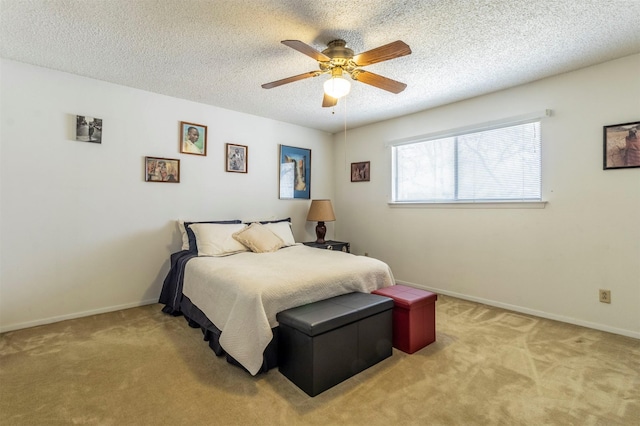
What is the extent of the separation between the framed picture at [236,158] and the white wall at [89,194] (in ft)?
0.30

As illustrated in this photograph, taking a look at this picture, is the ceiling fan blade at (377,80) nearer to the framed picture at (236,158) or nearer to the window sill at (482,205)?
the window sill at (482,205)

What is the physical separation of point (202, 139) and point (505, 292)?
3.84m

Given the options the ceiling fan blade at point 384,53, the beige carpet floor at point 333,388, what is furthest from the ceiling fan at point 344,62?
the beige carpet floor at point 333,388

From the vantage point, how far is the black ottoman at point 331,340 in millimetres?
1797

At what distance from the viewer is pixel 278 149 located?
4480 mm

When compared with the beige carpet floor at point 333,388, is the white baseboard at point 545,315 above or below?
above

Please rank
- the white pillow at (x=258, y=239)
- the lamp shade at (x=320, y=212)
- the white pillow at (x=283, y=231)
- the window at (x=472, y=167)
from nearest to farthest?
the window at (x=472, y=167) < the white pillow at (x=258, y=239) < the white pillow at (x=283, y=231) < the lamp shade at (x=320, y=212)

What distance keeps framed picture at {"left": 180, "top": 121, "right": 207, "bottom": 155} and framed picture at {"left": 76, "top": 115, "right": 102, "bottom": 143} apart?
0.79 meters

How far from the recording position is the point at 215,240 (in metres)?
3.23

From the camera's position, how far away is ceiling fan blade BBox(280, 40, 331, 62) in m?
1.83

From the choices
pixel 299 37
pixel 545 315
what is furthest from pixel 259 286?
pixel 545 315

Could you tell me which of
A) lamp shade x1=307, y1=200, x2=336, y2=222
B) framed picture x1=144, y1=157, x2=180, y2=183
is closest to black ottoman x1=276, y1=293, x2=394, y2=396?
lamp shade x1=307, y1=200, x2=336, y2=222

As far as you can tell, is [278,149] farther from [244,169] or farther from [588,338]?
[588,338]

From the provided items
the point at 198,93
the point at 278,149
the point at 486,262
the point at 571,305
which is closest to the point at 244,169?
the point at 278,149
